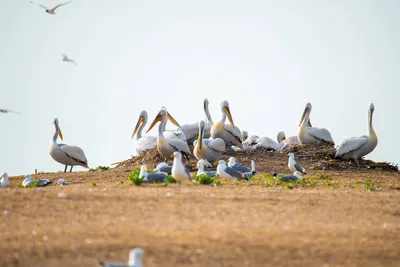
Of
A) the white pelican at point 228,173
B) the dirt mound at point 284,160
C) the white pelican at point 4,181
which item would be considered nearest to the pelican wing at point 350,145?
the dirt mound at point 284,160

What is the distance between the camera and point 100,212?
982 centimetres

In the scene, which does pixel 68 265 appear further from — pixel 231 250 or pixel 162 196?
pixel 162 196

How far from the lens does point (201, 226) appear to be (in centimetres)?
898

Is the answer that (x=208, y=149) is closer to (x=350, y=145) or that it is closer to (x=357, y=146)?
(x=350, y=145)

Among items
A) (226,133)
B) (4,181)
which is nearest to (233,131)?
(226,133)

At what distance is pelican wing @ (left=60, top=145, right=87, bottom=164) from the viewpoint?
20.8 m

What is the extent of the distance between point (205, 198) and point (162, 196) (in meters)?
0.67

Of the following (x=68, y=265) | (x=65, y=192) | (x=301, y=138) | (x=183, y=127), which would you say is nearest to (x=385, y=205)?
(x=65, y=192)

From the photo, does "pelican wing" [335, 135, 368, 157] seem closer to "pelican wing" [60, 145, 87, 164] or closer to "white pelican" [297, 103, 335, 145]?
"white pelican" [297, 103, 335, 145]

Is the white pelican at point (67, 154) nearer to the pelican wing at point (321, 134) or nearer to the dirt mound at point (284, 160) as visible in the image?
the dirt mound at point (284, 160)

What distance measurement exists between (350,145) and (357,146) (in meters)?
0.22

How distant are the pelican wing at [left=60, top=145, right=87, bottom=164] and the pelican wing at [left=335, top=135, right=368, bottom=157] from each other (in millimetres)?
7530

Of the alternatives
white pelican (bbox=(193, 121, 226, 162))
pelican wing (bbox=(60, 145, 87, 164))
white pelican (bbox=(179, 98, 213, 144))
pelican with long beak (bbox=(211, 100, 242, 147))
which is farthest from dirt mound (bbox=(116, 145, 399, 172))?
white pelican (bbox=(179, 98, 213, 144))

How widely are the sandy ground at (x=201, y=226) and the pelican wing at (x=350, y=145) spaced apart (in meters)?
6.14
